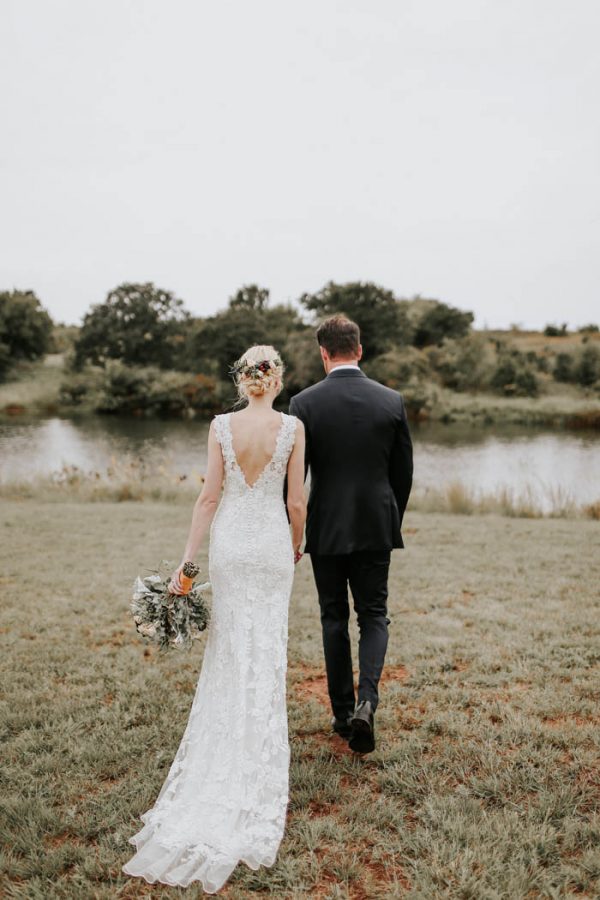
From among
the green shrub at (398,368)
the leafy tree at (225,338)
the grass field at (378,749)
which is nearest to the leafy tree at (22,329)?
the leafy tree at (225,338)

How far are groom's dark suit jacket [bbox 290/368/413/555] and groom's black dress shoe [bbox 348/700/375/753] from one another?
0.87m

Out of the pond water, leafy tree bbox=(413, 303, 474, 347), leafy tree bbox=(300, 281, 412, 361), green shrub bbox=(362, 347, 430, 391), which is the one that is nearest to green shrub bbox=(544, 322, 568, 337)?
leafy tree bbox=(413, 303, 474, 347)

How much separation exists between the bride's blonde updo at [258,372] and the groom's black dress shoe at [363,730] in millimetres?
1817

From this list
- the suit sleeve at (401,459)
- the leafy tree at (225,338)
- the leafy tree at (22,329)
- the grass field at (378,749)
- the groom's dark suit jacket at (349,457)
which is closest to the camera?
the grass field at (378,749)

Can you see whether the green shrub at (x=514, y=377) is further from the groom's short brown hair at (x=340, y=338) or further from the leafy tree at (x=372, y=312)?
the groom's short brown hair at (x=340, y=338)

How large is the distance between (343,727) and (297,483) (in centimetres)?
160

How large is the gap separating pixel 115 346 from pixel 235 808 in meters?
51.8

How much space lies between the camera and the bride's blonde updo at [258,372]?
3320mm

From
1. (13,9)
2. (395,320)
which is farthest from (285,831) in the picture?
(395,320)

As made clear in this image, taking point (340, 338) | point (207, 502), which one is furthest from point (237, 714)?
point (340, 338)

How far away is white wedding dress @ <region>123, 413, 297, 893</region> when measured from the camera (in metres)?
2.76

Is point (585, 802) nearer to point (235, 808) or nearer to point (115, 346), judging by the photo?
point (235, 808)

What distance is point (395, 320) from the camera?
48156 mm

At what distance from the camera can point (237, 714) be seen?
314cm
